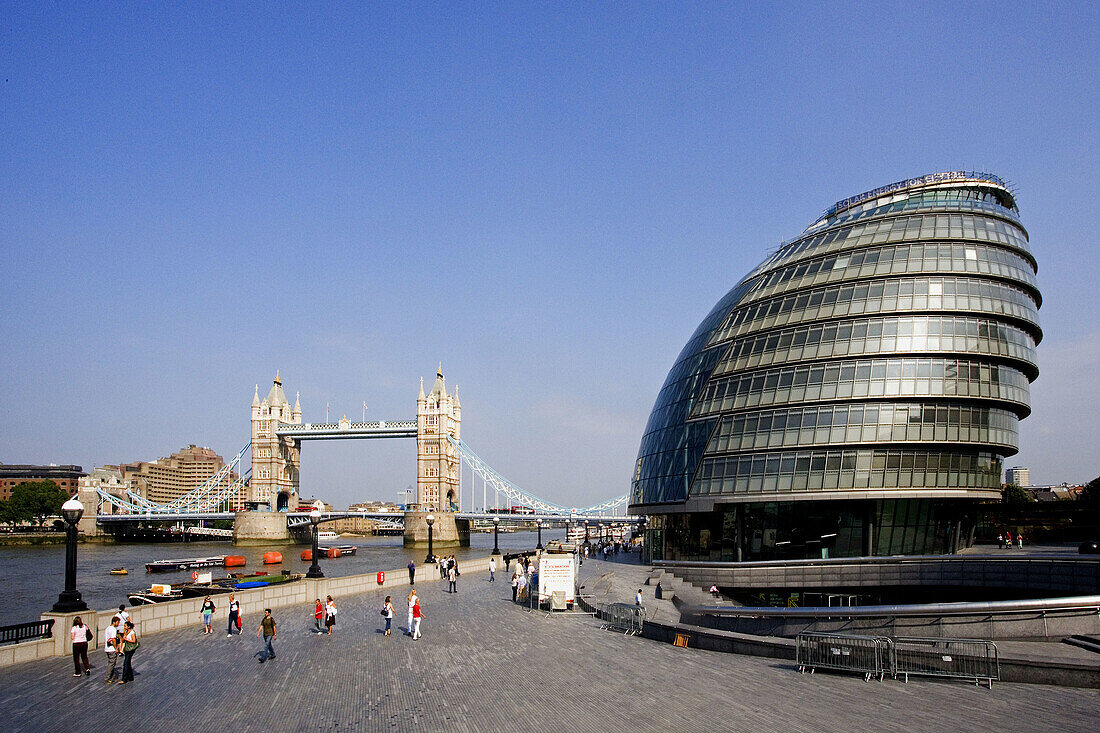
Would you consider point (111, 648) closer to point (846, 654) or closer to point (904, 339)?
point (846, 654)

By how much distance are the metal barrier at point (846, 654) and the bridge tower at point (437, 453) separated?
149947 millimetres

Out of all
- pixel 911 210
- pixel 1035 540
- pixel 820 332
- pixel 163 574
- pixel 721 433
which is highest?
pixel 911 210

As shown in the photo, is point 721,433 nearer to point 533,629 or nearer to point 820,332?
point 820,332

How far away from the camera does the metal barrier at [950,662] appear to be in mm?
18156

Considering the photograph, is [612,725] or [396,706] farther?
[396,706]

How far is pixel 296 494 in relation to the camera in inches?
7869

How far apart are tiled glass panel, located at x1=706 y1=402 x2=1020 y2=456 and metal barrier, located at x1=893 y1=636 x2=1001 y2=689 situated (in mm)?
30283

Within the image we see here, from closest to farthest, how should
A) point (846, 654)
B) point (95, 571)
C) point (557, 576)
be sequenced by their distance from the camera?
point (846, 654)
point (557, 576)
point (95, 571)

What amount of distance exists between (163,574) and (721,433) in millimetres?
71067

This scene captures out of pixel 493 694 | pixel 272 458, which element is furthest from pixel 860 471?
pixel 272 458

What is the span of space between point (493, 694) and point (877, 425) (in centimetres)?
3763

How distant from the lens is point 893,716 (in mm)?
15727

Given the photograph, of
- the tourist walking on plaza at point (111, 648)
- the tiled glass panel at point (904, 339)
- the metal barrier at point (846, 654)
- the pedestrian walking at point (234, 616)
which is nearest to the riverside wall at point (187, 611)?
the pedestrian walking at point (234, 616)

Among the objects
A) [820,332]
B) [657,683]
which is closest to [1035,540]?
[820,332]
